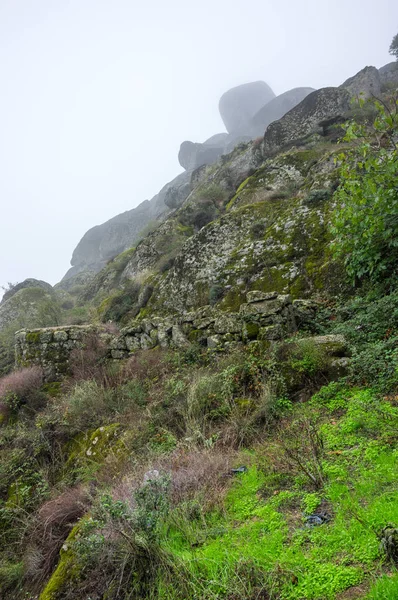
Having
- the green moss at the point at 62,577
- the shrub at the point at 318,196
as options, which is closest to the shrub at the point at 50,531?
the green moss at the point at 62,577

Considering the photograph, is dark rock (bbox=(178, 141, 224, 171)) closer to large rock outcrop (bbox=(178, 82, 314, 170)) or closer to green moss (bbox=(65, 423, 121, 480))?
large rock outcrop (bbox=(178, 82, 314, 170))

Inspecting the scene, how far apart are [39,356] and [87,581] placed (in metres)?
7.83

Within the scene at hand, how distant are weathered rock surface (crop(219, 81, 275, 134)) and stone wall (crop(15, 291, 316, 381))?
103 meters

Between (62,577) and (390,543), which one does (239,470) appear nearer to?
(390,543)

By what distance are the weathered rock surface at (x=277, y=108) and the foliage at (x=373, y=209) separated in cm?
8342

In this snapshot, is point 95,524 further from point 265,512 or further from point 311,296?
point 311,296

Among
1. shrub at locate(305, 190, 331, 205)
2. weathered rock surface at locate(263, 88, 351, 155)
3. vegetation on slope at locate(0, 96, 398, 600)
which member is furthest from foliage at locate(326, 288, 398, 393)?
weathered rock surface at locate(263, 88, 351, 155)

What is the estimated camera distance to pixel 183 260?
14.2 meters

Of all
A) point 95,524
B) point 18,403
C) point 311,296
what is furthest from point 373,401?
point 18,403

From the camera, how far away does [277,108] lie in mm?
79125

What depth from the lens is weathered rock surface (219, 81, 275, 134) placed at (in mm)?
98312

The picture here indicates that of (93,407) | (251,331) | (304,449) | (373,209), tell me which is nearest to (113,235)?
Answer: (93,407)

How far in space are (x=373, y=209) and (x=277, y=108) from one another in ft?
292

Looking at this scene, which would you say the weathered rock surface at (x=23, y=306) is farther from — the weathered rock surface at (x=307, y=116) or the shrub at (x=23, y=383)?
the weathered rock surface at (x=307, y=116)
